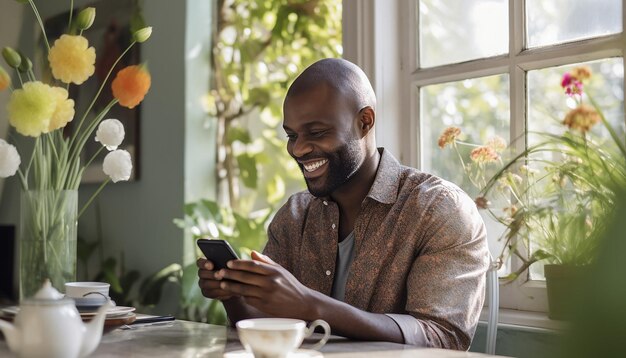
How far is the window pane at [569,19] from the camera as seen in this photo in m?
2.06

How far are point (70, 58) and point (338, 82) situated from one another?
2.16ft

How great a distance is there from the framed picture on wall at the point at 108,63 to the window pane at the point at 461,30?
59.9 inches

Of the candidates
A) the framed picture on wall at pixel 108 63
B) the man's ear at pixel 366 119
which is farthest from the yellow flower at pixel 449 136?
the framed picture on wall at pixel 108 63

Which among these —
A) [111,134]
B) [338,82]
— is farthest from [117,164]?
[338,82]

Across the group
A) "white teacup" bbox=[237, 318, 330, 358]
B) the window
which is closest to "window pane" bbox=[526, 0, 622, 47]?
the window

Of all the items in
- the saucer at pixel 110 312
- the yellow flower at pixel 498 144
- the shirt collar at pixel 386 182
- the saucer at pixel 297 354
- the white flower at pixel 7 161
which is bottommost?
the saucer at pixel 297 354

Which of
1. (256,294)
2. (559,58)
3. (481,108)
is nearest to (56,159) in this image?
(256,294)

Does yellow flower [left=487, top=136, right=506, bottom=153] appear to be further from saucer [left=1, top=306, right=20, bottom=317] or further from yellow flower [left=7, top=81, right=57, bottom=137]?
saucer [left=1, top=306, right=20, bottom=317]

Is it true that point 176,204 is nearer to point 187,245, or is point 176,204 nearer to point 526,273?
point 187,245

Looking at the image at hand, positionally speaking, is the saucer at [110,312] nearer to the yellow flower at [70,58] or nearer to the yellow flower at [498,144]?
the yellow flower at [70,58]

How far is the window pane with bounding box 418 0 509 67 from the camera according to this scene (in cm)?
233

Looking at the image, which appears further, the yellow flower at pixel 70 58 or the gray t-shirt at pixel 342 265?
the gray t-shirt at pixel 342 265

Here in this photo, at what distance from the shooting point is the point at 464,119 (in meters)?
2.38

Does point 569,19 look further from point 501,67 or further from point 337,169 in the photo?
point 337,169
